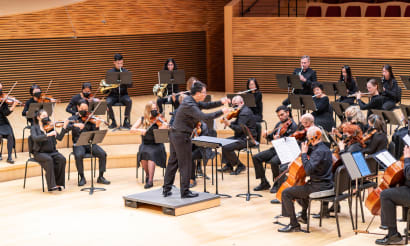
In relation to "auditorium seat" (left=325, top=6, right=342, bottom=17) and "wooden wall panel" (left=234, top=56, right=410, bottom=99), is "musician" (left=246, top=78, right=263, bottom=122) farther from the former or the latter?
"auditorium seat" (left=325, top=6, right=342, bottom=17)

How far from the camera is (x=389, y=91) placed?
9.20 m

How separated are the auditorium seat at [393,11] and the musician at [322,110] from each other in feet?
14.7

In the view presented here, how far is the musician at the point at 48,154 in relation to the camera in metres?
8.49

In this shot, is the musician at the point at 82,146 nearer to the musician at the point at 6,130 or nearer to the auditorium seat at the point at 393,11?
the musician at the point at 6,130

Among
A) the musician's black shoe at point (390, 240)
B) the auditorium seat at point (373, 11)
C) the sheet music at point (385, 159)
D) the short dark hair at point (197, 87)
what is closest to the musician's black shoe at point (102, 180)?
the short dark hair at point (197, 87)

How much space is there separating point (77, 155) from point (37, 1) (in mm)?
5749

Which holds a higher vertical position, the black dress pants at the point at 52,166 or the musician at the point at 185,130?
the musician at the point at 185,130

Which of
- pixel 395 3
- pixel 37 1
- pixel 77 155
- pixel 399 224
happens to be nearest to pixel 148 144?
pixel 77 155

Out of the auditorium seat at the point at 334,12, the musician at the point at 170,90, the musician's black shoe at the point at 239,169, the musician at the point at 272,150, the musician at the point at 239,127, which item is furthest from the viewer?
the auditorium seat at the point at 334,12

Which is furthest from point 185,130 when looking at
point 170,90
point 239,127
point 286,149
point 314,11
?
point 314,11

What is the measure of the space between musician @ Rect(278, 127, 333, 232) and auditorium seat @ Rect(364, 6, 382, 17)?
285 inches

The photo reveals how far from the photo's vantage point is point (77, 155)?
8.80 m

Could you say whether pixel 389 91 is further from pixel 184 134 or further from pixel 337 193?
pixel 184 134

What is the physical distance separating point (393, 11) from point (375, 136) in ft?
20.9
